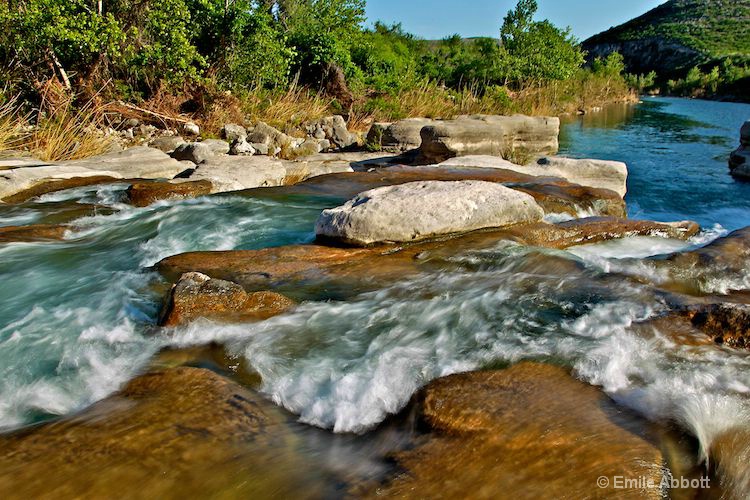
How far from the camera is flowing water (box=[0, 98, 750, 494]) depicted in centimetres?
258

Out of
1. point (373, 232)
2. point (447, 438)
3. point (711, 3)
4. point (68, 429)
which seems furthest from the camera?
point (711, 3)

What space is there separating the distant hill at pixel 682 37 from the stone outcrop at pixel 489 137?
47.1m

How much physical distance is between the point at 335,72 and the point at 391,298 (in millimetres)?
13312

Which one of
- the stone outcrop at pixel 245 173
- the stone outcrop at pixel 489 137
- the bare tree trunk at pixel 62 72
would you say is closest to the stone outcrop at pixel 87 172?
the stone outcrop at pixel 245 173

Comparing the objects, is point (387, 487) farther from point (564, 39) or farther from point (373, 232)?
point (564, 39)

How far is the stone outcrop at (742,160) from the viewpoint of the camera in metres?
11.8

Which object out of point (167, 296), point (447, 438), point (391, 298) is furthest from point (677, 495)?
point (167, 296)

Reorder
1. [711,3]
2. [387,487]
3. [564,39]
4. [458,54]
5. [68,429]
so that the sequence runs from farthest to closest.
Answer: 1. [711,3]
2. [564,39]
3. [458,54]
4. [68,429]
5. [387,487]

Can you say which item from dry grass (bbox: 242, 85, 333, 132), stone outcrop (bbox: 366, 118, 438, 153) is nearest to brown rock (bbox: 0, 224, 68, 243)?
stone outcrop (bbox: 366, 118, 438, 153)

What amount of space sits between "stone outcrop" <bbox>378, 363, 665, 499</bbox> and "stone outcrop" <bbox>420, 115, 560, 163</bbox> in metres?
8.79

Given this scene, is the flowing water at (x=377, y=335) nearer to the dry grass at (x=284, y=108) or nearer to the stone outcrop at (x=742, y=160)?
the stone outcrop at (x=742, y=160)

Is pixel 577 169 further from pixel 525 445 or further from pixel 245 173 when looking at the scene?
pixel 525 445

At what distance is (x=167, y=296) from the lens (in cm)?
361

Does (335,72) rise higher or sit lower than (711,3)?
lower
